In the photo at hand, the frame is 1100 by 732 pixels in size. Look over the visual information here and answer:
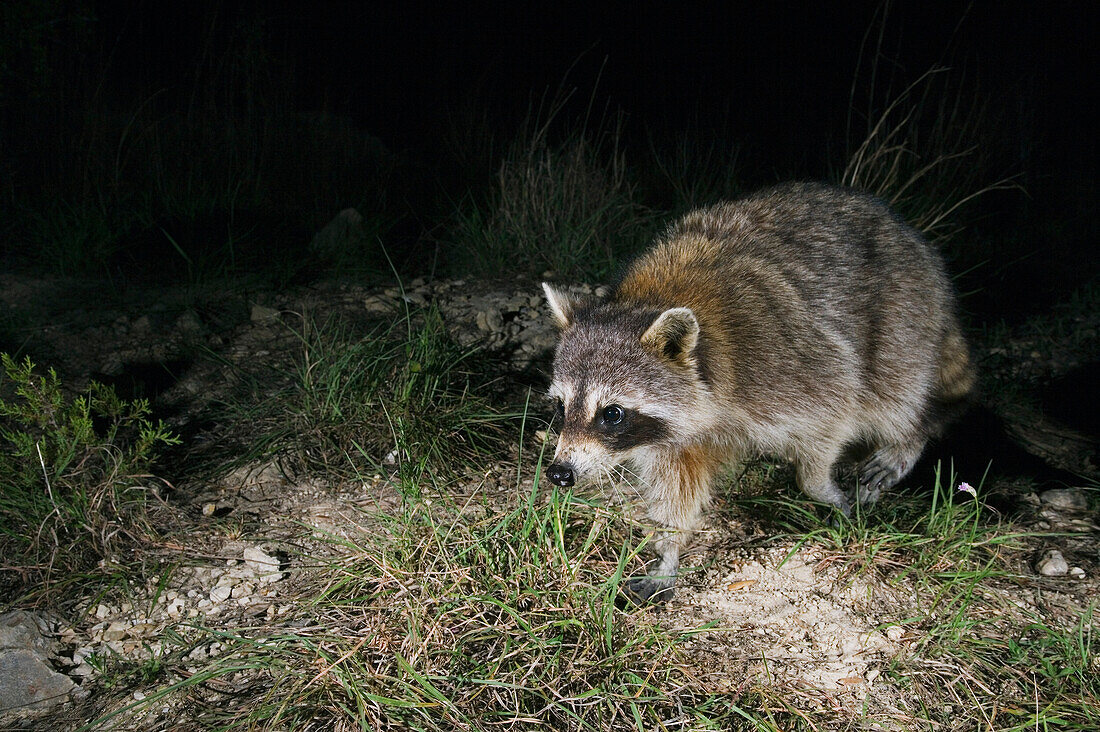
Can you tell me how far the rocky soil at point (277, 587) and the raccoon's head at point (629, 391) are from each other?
0.45 m

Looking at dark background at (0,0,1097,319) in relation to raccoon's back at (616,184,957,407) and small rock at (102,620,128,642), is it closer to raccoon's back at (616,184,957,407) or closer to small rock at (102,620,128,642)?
raccoon's back at (616,184,957,407)

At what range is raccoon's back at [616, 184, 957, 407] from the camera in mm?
2570

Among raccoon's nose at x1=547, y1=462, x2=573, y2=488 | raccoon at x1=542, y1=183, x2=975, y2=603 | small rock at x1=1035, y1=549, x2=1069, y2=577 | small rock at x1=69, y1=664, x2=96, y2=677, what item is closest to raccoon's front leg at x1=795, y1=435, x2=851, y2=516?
raccoon at x1=542, y1=183, x2=975, y2=603

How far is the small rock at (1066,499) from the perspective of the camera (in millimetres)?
2785

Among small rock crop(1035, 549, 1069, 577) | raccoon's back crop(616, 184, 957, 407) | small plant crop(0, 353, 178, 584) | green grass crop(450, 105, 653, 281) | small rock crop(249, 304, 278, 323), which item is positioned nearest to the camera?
small plant crop(0, 353, 178, 584)

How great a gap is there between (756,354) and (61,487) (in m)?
2.13

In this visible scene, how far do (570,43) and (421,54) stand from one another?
152 cm

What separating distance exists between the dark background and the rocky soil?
4.78 ft

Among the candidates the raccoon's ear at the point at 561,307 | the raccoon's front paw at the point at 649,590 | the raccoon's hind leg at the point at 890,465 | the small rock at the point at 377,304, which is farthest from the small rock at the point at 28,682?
the raccoon's hind leg at the point at 890,465

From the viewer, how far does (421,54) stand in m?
7.94

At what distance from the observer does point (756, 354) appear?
255 cm

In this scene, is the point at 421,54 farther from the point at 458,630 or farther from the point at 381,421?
the point at 458,630

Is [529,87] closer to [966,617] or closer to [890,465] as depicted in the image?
[890,465]

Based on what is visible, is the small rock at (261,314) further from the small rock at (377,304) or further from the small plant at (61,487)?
the small plant at (61,487)
